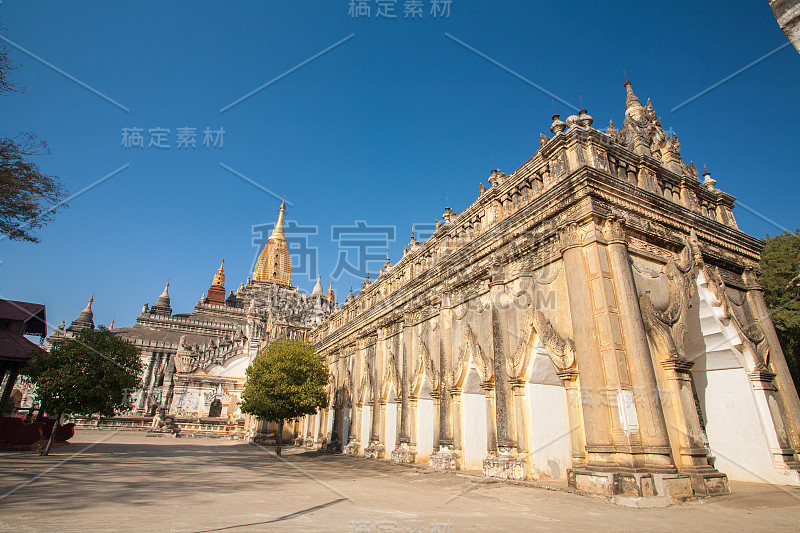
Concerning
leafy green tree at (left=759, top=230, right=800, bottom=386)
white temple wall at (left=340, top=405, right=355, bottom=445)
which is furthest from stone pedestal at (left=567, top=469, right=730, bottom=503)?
white temple wall at (left=340, top=405, right=355, bottom=445)

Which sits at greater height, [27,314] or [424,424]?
[27,314]

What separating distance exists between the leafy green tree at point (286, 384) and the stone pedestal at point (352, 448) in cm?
300

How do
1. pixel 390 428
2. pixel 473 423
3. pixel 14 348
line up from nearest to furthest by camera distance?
pixel 473 423 < pixel 390 428 < pixel 14 348

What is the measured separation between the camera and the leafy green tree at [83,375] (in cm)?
1910

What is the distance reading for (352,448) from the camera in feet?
79.6

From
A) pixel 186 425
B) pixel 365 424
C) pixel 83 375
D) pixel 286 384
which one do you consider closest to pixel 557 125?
pixel 365 424

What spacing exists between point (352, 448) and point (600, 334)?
60.6ft

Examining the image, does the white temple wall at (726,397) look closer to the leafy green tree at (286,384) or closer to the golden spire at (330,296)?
→ the leafy green tree at (286,384)

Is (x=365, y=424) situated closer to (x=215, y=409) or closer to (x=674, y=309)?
(x=674, y=309)

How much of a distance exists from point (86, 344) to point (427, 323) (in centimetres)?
1696

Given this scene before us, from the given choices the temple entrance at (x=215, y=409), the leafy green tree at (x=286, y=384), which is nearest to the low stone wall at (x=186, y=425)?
the temple entrance at (x=215, y=409)

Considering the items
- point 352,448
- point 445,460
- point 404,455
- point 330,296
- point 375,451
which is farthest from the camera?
point 330,296

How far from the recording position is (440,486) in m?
11.6

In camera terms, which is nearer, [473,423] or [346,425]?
[473,423]
